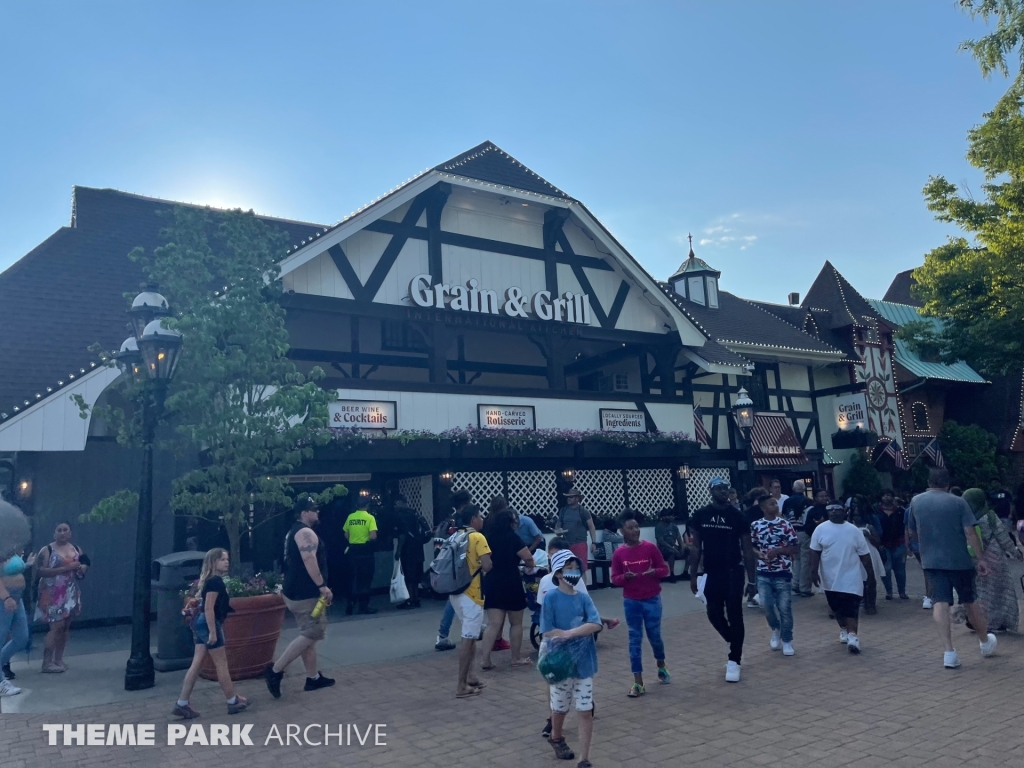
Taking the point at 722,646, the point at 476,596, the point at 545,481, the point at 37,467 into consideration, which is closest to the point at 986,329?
the point at 545,481

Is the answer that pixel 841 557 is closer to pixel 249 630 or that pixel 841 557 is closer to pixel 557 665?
pixel 557 665

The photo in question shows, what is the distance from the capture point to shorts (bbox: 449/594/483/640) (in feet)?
22.9

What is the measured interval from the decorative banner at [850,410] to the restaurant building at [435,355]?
20.7 ft

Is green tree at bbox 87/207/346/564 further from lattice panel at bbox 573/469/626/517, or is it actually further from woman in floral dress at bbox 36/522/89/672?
lattice panel at bbox 573/469/626/517

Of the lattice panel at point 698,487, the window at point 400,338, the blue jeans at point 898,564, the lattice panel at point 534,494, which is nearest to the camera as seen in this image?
the blue jeans at point 898,564

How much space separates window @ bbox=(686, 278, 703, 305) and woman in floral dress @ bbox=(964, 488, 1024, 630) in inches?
675

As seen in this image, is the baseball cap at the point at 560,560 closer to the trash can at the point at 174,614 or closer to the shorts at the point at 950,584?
the shorts at the point at 950,584

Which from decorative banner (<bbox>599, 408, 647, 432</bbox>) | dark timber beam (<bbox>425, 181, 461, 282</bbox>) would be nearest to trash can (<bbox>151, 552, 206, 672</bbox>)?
dark timber beam (<bbox>425, 181, 461, 282</bbox>)

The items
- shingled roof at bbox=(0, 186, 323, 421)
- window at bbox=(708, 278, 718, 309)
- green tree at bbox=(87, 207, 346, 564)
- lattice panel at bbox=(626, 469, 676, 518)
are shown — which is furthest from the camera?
window at bbox=(708, 278, 718, 309)

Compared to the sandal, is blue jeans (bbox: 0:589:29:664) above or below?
above

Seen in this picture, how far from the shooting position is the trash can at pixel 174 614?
26.7ft

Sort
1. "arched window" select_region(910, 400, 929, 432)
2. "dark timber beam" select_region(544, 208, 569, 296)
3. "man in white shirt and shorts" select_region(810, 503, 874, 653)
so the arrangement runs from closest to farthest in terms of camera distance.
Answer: "man in white shirt and shorts" select_region(810, 503, 874, 653), "dark timber beam" select_region(544, 208, 569, 296), "arched window" select_region(910, 400, 929, 432)

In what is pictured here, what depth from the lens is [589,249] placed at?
1755cm

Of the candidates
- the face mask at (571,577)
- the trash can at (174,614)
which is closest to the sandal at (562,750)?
the face mask at (571,577)
